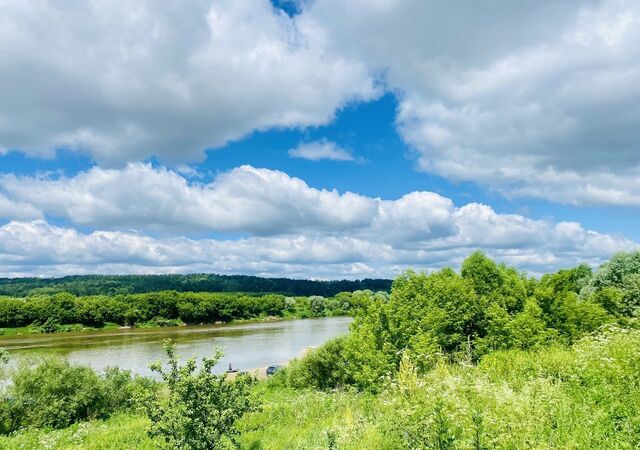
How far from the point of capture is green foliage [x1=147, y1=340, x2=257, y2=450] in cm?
1067

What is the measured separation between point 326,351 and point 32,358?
21.7 metres

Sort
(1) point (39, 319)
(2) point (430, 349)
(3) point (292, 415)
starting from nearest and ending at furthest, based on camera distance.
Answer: (3) point (292, 415) → (2) point (430, 349) → (1) point (39, 319)

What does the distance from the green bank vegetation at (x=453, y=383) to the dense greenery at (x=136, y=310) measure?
171 ft

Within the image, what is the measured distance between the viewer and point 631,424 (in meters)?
8.70

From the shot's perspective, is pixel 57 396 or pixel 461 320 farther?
pixel 461 320

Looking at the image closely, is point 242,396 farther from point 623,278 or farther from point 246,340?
point 246,340

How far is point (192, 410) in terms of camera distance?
10.9m

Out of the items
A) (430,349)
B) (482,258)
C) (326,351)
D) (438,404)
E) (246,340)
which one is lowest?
(246,340)

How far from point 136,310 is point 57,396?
311ft

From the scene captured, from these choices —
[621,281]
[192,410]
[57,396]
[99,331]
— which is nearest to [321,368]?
[57,396]

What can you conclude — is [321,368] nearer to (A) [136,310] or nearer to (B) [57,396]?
(B) [57,396]

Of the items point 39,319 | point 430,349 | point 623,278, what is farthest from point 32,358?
point 39,319

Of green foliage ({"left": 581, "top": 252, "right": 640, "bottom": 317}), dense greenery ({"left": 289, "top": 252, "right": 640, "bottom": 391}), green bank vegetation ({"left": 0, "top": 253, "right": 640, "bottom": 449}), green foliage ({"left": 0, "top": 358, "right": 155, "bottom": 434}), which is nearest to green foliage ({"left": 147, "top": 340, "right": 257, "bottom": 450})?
green bank vegetation ({"left": 0, "top": 253, "right": 640, "bottom": 449})

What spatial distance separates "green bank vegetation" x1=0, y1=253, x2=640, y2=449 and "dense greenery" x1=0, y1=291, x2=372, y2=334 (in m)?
52.2
